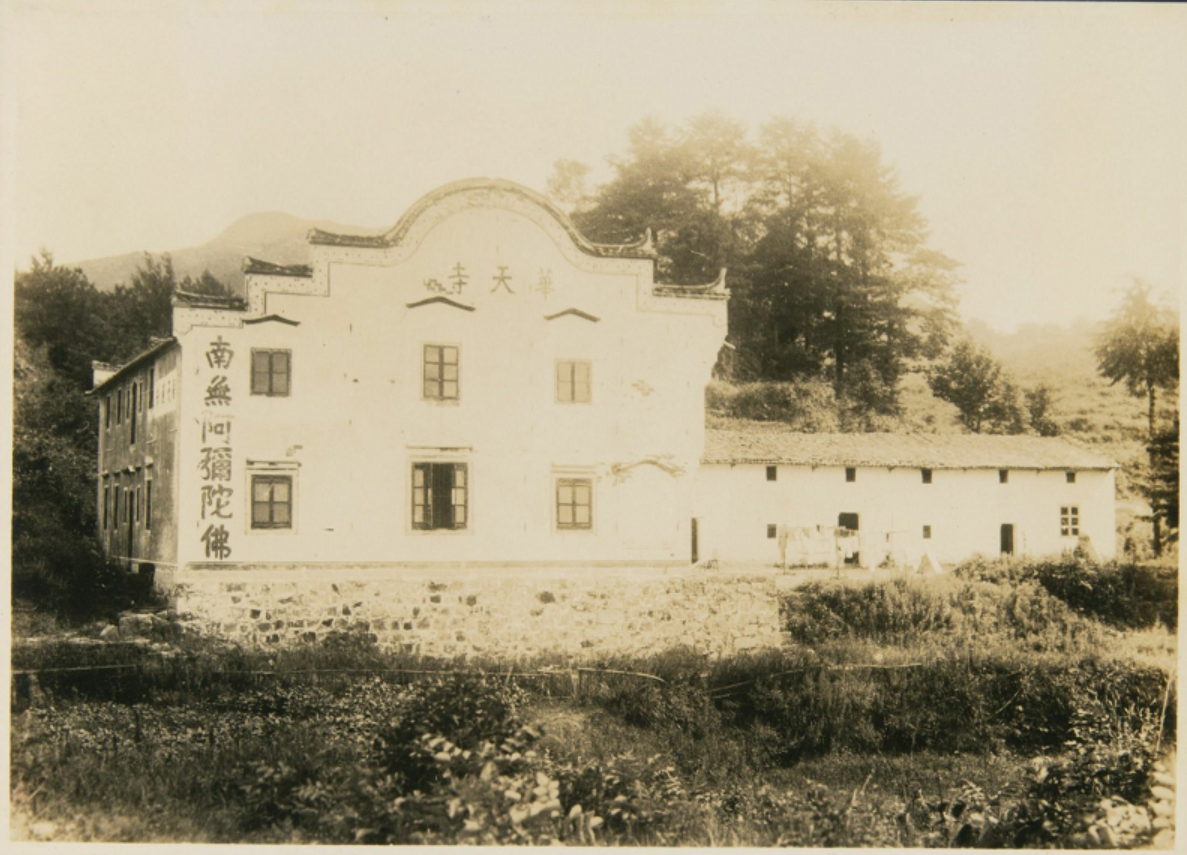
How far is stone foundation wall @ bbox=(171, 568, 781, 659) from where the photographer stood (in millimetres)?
6578

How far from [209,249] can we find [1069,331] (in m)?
7.70

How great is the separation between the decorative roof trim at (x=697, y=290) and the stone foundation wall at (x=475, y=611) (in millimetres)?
2601

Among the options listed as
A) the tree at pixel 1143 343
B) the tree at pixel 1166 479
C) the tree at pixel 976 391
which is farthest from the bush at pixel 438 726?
the tree at pixel 1143 343

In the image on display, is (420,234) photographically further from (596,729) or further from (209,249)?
(596,729)

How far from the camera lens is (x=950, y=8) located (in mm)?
6039

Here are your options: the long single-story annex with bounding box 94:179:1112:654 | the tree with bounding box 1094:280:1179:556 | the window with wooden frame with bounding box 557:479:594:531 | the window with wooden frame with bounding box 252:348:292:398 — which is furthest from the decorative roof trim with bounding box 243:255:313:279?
the tree with bounding box 1094:280:1179:556

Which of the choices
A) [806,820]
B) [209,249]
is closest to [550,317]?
[209,249]

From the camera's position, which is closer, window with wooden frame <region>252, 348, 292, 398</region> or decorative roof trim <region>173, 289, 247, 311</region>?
decorative roof trim <region>173, 289, 247, 311</region>

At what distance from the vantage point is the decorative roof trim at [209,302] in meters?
6.46

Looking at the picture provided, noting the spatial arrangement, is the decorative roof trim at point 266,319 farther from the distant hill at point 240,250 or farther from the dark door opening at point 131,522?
the dark door opening at point 131,522

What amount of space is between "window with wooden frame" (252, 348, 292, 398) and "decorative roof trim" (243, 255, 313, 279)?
68 cm

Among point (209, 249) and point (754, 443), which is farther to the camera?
point (754, 443)

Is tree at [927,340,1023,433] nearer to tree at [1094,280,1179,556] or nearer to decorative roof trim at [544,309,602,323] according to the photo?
tree at [1094,280,1179,556]

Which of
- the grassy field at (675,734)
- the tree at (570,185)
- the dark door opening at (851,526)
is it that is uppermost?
the tree at (570,185)
